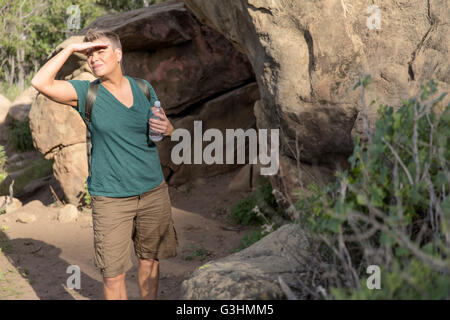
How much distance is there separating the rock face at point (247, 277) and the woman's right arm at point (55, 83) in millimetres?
1336

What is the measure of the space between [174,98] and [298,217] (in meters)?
4.84

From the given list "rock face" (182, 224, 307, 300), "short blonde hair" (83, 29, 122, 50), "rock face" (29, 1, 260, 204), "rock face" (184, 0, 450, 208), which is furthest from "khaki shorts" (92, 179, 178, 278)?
"rock face" (29, 1, 260, 204)

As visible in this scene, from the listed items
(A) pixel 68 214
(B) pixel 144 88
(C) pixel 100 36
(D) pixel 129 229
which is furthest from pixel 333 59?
(A) pixel 68 214

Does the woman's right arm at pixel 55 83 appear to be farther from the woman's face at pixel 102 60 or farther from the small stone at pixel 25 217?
the small stone at pixel 25 217

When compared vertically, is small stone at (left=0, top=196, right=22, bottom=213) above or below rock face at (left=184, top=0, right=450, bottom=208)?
below

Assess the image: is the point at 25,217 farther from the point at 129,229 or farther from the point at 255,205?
the point at 129,229

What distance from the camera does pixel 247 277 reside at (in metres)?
2.70

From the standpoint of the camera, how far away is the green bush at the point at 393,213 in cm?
203

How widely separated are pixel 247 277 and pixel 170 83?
16.6 feet

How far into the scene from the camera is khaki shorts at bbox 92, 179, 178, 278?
307cm

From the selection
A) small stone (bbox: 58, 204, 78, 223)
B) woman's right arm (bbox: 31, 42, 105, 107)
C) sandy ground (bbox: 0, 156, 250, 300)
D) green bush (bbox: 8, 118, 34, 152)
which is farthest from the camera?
green bush (bbox: 8, 118, 34, 152)

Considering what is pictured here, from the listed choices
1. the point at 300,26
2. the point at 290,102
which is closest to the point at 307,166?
the point at 290,102

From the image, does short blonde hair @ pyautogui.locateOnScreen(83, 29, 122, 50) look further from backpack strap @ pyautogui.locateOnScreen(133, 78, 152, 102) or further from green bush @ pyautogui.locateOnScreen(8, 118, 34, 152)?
green bush @ pyautogui.locateOnScreen(8, 118, 34, 152)

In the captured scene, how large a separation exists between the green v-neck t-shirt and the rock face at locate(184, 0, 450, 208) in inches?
51.3
